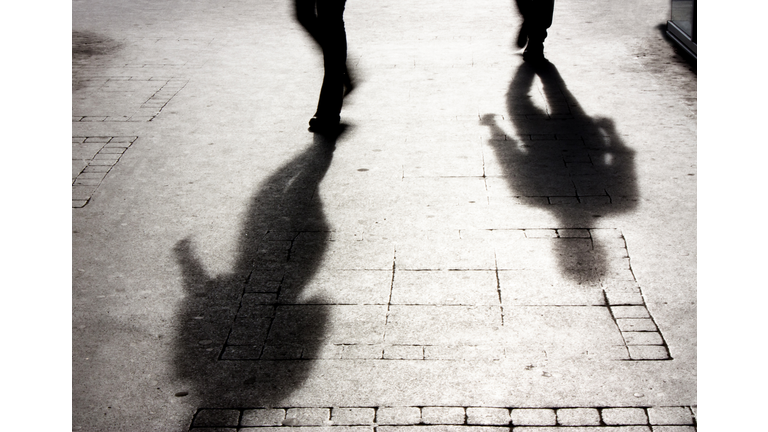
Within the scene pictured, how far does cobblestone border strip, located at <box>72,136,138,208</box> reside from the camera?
20.3 feet

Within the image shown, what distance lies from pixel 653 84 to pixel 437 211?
3917 millimetres

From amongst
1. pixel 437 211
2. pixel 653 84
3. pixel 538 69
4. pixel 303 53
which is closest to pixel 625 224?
pixel 437 211

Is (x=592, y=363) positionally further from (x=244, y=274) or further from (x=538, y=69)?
(x=538, y=69)

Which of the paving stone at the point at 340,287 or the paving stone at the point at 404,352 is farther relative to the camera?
the paving stone at the point at 340,287

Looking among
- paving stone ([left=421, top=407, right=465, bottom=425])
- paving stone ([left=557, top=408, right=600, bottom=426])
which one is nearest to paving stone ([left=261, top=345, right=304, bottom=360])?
paving stone ([left=421, top=407, right=465, bottom=425])

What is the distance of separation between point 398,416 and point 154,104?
225 inches

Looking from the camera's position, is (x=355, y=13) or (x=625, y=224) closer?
(x=625, y=224)

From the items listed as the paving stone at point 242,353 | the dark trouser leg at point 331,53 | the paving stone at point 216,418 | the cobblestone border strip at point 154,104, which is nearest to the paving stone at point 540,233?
the paving stone at point 242,353

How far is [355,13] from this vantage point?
40.6 ft

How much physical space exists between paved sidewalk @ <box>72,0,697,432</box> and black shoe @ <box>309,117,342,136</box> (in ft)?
0.35

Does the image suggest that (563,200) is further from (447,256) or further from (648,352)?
(648,352)

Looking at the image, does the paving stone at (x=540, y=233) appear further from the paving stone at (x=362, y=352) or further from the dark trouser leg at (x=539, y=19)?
the dark trouser leg at (x=539, y=19)

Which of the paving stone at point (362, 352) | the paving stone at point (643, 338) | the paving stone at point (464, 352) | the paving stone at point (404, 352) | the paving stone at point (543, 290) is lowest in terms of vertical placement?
the paving stone at point (362, 352)

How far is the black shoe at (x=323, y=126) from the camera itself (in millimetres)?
7367
